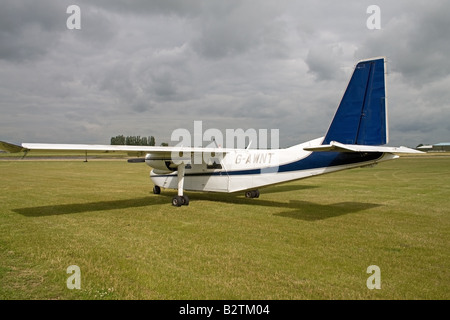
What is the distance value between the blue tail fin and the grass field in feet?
8.65

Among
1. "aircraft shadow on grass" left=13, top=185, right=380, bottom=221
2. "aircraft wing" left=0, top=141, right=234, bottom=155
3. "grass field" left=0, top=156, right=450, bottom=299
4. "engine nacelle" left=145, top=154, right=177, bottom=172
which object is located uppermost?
"aircraft wing" left=0, top=141, right=234, bottom=155

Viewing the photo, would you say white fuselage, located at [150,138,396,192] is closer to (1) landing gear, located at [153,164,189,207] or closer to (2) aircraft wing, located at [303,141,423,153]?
(2) aircraft wing, located at [303,141,423,153]

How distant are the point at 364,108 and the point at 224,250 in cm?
656

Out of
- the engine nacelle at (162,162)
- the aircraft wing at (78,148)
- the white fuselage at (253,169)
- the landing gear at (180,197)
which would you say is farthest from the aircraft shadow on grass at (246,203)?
the aircraft wing at (78,148)

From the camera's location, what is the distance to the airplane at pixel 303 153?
9891 mm

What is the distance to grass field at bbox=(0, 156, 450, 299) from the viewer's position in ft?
16.4

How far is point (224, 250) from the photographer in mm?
6922

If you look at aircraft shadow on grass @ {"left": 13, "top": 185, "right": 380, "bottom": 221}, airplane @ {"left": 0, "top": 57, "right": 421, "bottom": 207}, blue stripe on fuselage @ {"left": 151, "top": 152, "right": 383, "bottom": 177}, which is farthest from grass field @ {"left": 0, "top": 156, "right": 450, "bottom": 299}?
blue stripe on fuselage @ {"left": 151, "top": 152, "right": 383, "bottom": 177}

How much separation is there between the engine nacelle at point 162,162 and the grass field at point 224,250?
8.52ft

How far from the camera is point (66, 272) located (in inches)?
222

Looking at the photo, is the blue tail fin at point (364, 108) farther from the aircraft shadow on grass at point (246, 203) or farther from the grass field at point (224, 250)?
the aircraft shadow on grass at point (246, 203)

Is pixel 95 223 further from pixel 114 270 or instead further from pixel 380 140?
pixel 380 140
